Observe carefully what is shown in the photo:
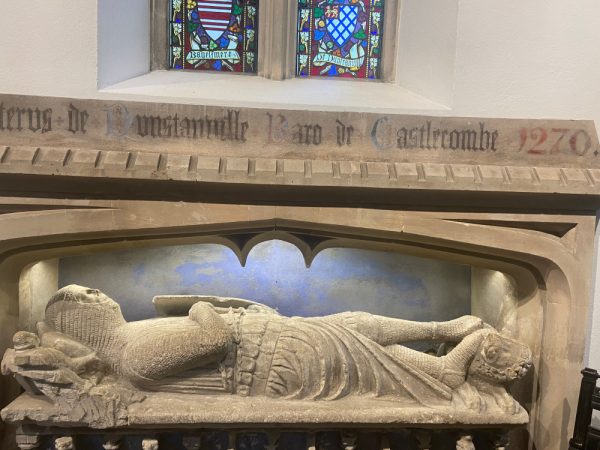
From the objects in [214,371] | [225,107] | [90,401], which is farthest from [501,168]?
[90,401]

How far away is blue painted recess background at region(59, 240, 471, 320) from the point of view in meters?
3.00

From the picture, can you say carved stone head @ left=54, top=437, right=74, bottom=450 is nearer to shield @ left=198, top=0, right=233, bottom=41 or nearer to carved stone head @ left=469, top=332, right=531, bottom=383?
carved stone head @ left=469, top=332, right=531, bottom=383

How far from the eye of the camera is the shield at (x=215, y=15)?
3.48 metres

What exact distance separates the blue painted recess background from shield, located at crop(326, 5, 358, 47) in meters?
1.64

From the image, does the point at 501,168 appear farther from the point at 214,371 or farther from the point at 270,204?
the point at 214,371

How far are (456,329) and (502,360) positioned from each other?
30cm

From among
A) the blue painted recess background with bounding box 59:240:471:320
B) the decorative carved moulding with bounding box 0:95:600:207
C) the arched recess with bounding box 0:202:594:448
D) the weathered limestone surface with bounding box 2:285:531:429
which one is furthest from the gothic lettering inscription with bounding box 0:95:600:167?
the weathered limestone surface with bounding box 2:285:531:429

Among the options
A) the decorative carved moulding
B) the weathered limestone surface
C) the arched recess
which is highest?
the decorative carved moulding

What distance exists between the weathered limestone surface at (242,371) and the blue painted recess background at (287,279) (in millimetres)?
444

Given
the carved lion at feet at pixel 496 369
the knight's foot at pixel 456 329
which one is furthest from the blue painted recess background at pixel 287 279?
the carved lion at feet at pixel 496 369

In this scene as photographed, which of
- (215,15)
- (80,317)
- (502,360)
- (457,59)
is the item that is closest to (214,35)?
(215,15)

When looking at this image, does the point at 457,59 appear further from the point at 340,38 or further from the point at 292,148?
the point at 292,148

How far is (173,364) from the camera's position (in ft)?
7.75

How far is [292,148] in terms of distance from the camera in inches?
102
